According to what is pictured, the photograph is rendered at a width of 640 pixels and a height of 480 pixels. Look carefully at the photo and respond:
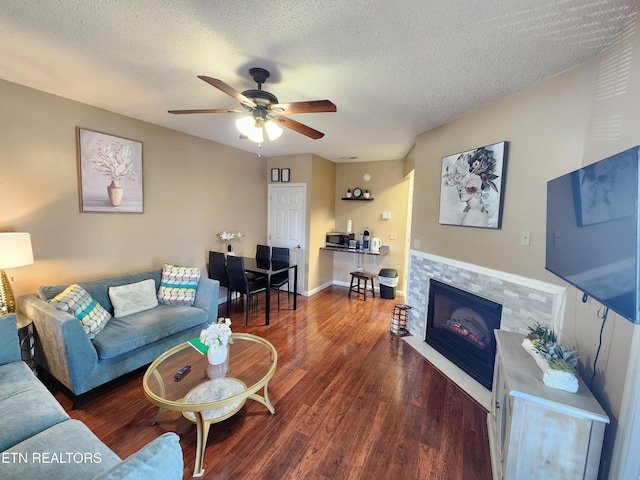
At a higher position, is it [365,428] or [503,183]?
[503,183]

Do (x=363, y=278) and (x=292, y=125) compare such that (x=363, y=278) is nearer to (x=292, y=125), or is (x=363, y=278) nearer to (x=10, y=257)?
(x=292, y=125)

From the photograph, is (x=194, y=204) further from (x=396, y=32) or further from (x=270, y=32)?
(x=396, y=32)

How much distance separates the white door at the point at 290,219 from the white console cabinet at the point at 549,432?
12.3ft

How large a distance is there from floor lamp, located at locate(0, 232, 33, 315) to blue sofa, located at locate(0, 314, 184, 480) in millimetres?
786

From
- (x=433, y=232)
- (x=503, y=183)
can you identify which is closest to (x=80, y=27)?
(x=503, y=183)

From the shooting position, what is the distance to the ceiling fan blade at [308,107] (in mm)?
1637

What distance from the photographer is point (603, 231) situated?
1059mm

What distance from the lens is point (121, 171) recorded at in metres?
2.87

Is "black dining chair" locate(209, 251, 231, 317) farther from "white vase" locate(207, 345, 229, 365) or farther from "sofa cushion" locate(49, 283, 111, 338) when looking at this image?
"white vase" locate(207, 345, 229, 365)

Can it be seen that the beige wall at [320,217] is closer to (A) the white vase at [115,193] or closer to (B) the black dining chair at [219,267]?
(B) the black dining chair at [219,267]

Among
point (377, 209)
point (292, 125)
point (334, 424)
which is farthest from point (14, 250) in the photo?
point (377, 209)

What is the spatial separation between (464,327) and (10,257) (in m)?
3.92

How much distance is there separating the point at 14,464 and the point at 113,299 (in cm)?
171

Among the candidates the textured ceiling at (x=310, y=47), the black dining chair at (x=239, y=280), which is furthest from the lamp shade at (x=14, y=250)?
the black dining chair at (x=239, y=280)
